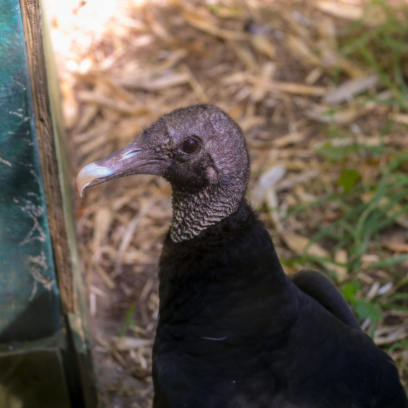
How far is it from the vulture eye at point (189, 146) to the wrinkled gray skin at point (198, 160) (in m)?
0.01


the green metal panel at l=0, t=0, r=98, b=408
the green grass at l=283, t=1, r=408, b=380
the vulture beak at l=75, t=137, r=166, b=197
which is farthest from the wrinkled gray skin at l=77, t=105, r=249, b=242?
the green grass at l=283, t=1, r=408, b=380

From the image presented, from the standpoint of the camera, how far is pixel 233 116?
4.17 metres

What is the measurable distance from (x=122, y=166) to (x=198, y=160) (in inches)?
11.6

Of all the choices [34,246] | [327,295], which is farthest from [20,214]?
[327,295]

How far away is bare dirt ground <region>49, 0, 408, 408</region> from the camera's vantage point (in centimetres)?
313

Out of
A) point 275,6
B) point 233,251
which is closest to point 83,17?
point 275,6

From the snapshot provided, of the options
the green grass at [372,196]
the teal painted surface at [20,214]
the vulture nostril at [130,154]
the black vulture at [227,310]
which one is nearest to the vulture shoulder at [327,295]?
the black vulture at [227,310]

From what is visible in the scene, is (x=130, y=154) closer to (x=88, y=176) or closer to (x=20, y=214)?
(x=88, y=176)

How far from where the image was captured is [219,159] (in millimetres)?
1938

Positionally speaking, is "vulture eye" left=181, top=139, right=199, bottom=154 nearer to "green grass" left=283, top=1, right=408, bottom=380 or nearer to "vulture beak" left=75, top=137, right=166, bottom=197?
"vulture beak" left=75, top=137, right=166, bottom=197

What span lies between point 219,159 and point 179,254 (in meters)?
0.42

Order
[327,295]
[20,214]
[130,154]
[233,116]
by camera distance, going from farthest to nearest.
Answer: [233,116] < [327,295] < [20,214] < [130,154]

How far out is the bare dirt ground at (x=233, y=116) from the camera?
10.3ft

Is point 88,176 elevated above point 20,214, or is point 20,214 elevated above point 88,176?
point 88,176
